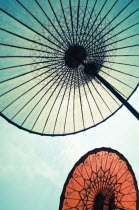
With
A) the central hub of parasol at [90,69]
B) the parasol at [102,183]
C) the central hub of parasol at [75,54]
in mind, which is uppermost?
the central hub of parasol at [75,54]

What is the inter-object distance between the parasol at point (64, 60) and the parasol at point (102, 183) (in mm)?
864

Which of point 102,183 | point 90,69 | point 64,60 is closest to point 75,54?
point 64,60

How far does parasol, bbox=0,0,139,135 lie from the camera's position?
12.1 feet

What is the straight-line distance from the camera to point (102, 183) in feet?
14.6

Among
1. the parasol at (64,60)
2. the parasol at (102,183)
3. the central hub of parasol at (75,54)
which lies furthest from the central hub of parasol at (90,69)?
the parasol at (102,183)

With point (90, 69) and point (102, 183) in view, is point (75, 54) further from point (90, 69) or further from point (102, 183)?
point (102, 183)

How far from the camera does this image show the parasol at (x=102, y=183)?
425cm

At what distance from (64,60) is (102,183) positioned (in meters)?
2.92

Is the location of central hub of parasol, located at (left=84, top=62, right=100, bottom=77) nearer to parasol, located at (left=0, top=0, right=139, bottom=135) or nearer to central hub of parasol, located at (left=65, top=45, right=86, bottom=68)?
parasol, located at (left=0, top=0, right=139, bottom=135)

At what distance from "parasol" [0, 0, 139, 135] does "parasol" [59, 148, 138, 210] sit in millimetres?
864

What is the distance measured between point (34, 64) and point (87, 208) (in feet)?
11.1

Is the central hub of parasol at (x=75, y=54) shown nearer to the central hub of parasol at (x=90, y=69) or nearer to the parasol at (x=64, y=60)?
the parasol at (x=64, y=60)

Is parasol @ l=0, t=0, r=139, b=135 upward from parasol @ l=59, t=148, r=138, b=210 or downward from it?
upward

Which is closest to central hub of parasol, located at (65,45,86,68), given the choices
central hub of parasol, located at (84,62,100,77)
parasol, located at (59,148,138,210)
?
central hub of parasol, located at (84,62,100,77)
